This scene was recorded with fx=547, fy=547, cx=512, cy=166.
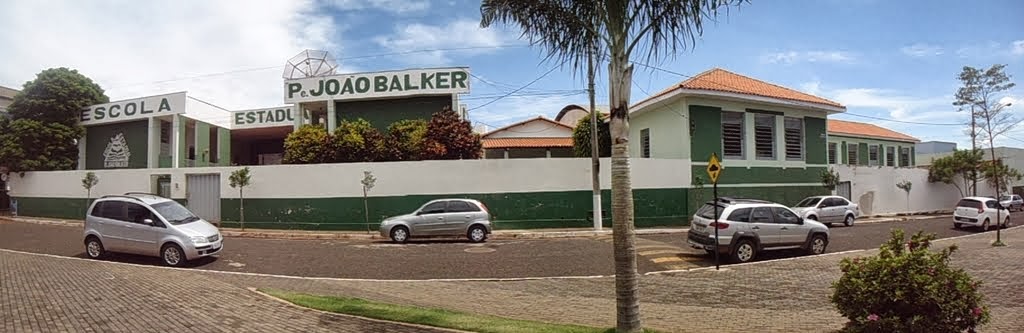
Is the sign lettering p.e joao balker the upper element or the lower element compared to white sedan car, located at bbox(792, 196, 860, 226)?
upper

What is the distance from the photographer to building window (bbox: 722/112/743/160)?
24.8m

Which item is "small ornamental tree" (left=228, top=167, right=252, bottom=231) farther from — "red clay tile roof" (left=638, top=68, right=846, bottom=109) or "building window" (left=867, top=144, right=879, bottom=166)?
"building window" (left=867, top=144, right=879, bottom=166)

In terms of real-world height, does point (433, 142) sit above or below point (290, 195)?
above

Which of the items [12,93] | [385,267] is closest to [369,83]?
[385,267]

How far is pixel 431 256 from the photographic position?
14.5 m

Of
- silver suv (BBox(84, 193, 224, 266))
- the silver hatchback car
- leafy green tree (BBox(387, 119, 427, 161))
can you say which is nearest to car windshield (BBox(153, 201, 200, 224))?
silver suv (BBox(84, 193, 224, 266))

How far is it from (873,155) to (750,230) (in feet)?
119

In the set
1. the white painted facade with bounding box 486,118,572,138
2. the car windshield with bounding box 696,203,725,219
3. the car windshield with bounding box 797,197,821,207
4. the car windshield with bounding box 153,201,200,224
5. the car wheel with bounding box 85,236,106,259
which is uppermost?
the white painted facade with bounding box 486,118,572,138

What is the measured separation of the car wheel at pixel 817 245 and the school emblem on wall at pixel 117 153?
3335 centimetres

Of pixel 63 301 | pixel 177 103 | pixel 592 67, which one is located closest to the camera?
pixel 592 67

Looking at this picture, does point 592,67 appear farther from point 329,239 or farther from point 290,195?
point 290,195

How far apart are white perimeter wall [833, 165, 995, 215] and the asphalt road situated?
37.3 feet

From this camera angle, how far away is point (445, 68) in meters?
26.5

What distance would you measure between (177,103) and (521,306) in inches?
1078
